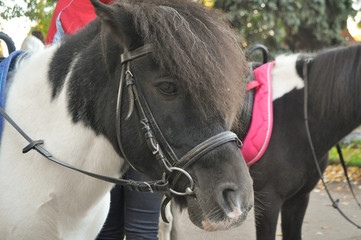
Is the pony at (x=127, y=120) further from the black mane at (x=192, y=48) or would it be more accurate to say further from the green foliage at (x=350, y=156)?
the green foliage at (x=350, y=156)

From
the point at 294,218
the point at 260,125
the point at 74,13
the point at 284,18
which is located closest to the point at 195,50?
the point at 74,13

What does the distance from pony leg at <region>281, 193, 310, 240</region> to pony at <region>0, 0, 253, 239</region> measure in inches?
78.6

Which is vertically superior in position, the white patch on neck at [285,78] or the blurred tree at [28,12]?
the blurred tree at [28,12]

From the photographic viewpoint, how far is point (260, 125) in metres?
3.16

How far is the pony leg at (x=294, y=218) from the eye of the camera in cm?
350

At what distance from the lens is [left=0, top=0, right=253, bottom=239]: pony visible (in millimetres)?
1556

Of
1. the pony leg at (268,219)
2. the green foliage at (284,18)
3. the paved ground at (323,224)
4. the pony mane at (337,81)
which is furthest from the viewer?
the green foliage at (284,18)

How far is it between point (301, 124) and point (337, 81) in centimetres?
44

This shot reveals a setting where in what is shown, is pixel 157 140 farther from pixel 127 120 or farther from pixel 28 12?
pixel 28 12

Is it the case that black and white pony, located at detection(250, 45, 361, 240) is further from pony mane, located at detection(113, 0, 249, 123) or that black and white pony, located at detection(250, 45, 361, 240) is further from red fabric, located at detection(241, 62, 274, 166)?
pony mane, located at detection(113, 0, 249, 123)

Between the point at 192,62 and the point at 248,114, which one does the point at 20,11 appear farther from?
the point at 192,62

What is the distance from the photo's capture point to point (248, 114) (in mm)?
3238

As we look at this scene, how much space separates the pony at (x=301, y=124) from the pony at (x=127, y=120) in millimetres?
1453

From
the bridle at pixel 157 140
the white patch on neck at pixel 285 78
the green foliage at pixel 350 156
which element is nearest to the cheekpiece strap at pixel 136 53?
the bridle at pixel 157 140
